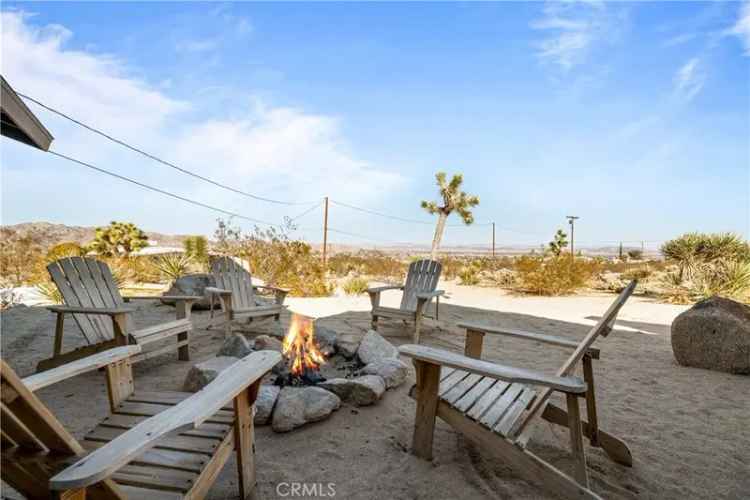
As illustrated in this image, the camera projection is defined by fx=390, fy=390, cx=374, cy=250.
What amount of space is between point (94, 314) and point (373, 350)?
2.35 meters

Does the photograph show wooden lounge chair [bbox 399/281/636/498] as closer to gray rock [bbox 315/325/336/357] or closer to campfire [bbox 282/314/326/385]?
campfire [bbox 282/314/326/385]

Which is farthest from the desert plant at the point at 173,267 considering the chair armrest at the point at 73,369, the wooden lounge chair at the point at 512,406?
the wooden lounge chair at the point at 512,406

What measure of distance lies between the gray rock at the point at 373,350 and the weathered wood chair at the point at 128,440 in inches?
Result: 63.0

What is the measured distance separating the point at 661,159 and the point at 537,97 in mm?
5865

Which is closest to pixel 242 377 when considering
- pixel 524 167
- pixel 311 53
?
pixel 311 53

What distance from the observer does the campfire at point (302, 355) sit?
2.94m

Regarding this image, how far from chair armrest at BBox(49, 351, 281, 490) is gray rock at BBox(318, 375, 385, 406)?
1143 millimetres

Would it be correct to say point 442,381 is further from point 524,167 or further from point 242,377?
point 524,167

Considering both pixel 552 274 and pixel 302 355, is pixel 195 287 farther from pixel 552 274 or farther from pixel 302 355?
pixel 552 274

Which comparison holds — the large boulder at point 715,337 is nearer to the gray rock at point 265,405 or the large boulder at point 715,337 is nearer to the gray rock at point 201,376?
the gray rock at point 265,405

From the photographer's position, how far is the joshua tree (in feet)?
62.1

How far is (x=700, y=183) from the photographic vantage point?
49.8 ft

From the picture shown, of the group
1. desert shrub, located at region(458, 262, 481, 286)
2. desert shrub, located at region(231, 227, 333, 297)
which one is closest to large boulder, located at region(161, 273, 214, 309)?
desert shrub, located at region(231, 227, 333, 297)

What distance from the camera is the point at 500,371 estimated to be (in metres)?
1.73
